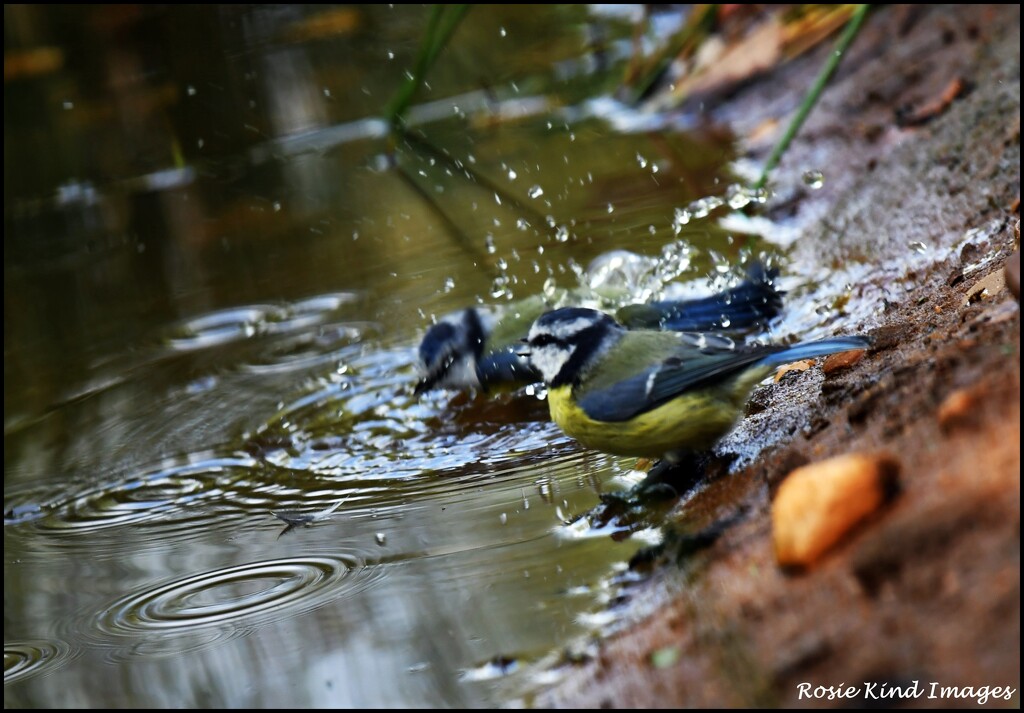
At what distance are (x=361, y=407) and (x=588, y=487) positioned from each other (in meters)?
1.48

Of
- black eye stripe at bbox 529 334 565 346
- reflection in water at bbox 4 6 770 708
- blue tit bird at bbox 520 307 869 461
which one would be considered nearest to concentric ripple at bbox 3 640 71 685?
reflection in water at bbox 4 6 770 708

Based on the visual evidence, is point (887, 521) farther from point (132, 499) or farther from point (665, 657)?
point (132, 499)

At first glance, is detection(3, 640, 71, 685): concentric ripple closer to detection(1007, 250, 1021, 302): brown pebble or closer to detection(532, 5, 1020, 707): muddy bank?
detection(532, 5, 1020, 707): muddy bank

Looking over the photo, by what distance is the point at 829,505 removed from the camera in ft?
6.69

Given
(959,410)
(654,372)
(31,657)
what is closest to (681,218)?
(654,372)

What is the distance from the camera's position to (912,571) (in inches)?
72.9

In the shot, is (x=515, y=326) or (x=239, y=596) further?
(x=515, y=326)

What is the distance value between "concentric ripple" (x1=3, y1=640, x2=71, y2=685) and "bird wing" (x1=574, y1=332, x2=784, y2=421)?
1517 mm

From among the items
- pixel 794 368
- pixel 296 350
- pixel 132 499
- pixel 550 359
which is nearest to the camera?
pixel 550 359

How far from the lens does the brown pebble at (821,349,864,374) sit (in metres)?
3.28

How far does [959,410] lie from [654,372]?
1172mm

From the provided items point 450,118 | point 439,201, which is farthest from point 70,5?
point 439,201

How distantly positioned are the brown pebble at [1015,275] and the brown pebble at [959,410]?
0.25m

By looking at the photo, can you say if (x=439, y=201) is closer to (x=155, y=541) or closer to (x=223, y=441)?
(x=223, y=441)
